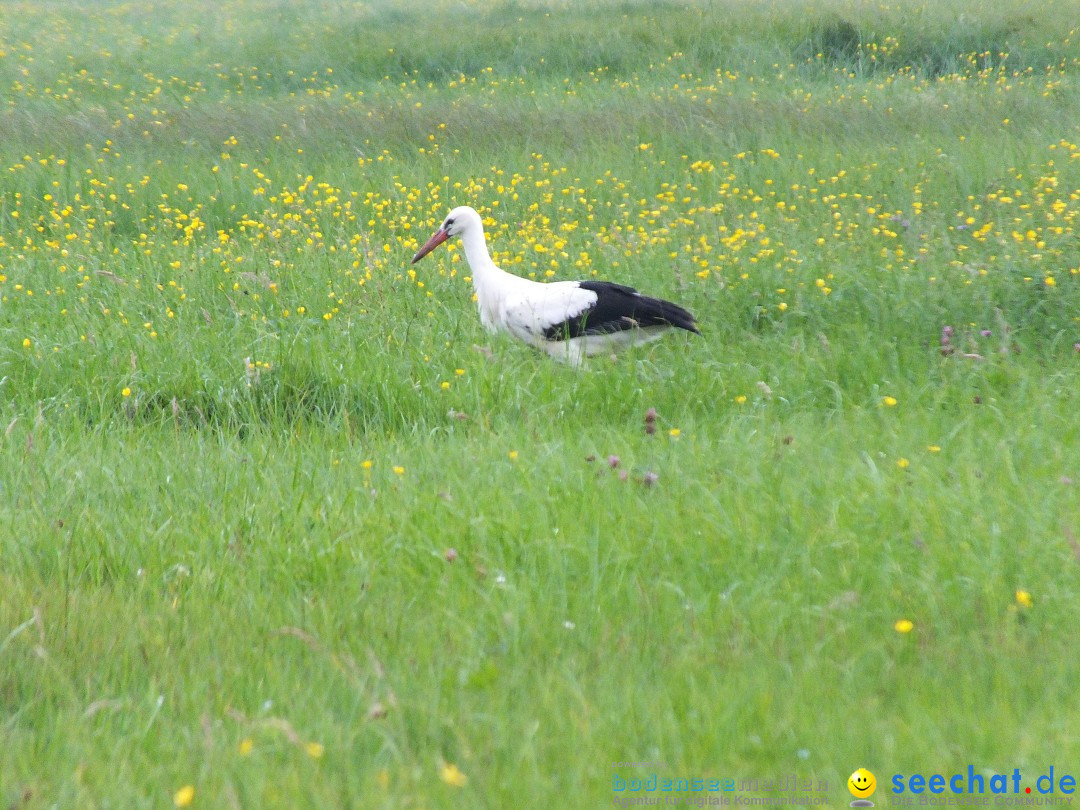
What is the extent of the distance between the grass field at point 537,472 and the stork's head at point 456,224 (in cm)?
24

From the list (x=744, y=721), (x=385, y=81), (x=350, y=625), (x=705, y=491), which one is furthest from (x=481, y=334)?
(x=385, y=81)

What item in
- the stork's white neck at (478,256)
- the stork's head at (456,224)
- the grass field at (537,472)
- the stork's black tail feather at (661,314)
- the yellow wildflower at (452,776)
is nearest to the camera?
the yellow wildflower at (452,776)

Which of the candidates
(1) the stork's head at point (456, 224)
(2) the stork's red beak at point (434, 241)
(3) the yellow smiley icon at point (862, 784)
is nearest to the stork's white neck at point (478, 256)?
(1) the stork's head at point (456, 224)

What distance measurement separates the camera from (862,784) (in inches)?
82.8

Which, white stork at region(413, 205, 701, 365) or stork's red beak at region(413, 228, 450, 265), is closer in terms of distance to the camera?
white stork at region(413, 205, 701, 365)

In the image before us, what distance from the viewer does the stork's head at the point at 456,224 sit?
6094 mm

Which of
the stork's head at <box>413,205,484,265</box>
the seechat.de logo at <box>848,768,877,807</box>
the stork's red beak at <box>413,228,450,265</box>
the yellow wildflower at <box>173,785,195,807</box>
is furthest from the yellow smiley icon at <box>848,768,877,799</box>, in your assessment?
the stork's red beak at <box>413,228,450,265</box>

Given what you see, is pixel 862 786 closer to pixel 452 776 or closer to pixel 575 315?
pixel 452 776

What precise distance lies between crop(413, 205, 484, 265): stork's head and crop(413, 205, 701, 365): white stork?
1.74ft

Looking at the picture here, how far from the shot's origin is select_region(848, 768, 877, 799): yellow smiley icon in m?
2.09

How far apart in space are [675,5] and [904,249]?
40.1 ft

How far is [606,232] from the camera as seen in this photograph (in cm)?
750

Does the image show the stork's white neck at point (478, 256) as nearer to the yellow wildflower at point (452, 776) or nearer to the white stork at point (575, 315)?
the white stork at point (575, 315)

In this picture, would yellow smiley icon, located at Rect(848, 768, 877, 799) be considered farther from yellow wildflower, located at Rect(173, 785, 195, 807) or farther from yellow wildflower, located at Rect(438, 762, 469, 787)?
yellow wildflower, located at Rect(173, 785, 195, 807)
